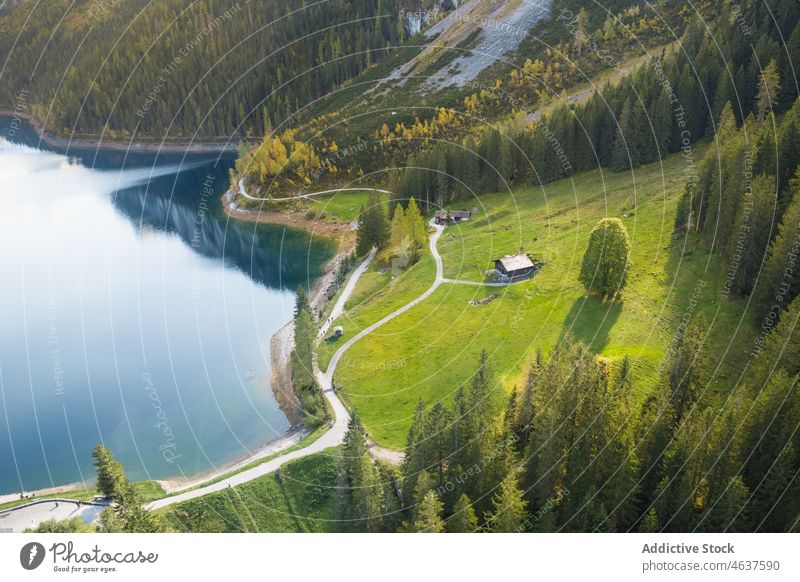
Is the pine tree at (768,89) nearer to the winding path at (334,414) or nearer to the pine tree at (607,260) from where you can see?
the pine tree at (607,260)

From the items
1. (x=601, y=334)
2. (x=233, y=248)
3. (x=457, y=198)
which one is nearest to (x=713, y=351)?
(x=601, y=334)

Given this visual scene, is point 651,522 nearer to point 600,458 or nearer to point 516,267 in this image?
point 600,458

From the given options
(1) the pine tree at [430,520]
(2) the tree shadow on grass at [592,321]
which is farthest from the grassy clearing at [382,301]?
(1) the pine tree at [430,520]

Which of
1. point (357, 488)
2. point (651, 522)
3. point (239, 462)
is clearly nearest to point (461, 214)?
point (239, 462)

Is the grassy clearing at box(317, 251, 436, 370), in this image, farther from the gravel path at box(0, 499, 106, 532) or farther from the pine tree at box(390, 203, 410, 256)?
the gravel path at box(0, 499, 106, 532)

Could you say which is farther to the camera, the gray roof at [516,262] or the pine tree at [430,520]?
Answer: the gray roof at [516,262]

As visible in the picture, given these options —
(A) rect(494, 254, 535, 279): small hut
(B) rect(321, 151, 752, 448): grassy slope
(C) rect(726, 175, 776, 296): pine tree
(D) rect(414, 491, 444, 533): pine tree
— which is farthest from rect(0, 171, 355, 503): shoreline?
(C) rect(726, 175, 776, 296): pine tree
